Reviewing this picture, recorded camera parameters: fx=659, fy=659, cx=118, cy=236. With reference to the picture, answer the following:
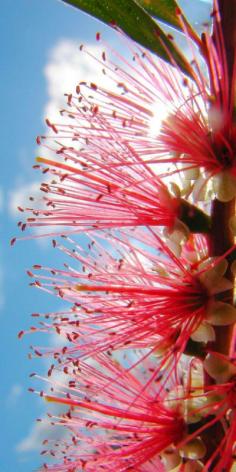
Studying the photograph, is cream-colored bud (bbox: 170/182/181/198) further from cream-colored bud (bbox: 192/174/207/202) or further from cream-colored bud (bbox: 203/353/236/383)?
cream-colored bud (bbox: 203/353/236/383)

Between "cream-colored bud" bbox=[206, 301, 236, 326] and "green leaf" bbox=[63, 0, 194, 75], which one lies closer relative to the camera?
"cream-colored bud" bbox=[206, 301, 236, 326]

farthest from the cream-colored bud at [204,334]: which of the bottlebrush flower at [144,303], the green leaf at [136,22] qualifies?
the green leaf at [136,22]

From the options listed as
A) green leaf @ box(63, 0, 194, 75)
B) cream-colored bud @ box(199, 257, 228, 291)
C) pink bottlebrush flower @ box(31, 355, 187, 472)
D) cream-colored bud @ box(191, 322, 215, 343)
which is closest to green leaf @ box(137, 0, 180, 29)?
green leaf @ box(63, 0, 194, 75)

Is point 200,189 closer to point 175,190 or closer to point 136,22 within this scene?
point 175,190

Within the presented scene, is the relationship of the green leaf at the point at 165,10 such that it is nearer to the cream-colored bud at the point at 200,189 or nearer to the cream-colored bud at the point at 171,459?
the cream-colored bud at the point at 200,189

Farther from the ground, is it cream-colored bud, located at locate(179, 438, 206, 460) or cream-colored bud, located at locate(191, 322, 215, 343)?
cream-colored bud, located at locate(191, 322, 215, 343)

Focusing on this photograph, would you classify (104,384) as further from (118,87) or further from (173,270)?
(118,87)

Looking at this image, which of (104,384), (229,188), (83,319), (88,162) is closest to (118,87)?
(88,162)

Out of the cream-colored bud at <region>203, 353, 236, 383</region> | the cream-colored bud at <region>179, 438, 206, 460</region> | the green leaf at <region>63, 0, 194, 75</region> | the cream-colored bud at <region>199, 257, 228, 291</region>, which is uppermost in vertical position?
the green leaf at <region>63, 0, 194, 75</region>
